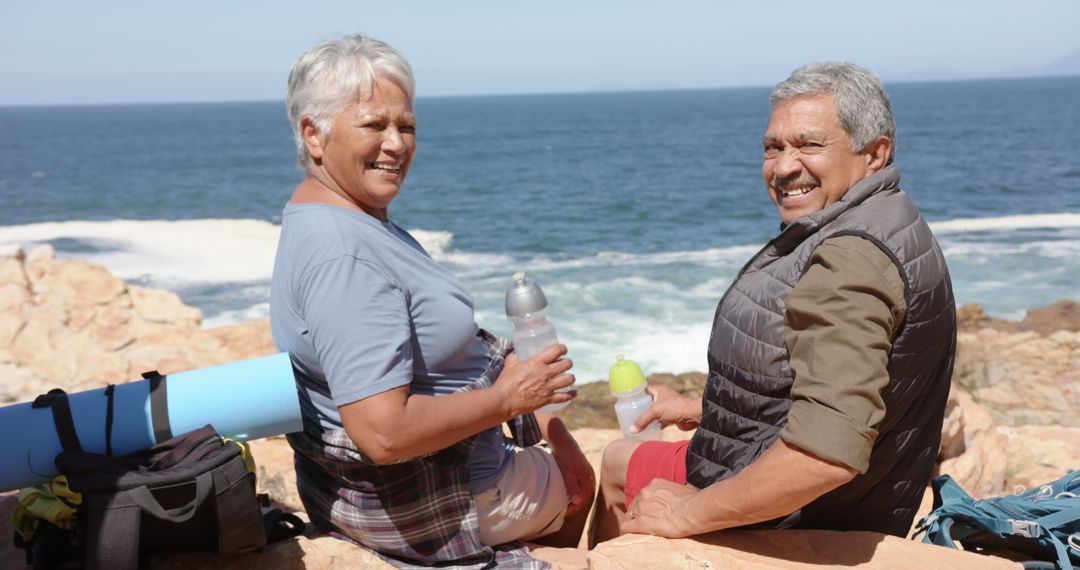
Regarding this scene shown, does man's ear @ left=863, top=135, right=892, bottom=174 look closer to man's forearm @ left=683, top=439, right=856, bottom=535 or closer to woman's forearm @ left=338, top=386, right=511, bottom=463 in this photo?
man's forearm @ left=683, top=439, right=856, bottom=535

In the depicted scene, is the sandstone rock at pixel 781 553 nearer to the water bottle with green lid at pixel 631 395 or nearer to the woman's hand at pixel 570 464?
the woman's hand at pixel 570 464

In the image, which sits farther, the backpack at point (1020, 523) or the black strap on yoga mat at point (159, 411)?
the backpack at point (1020, 523)

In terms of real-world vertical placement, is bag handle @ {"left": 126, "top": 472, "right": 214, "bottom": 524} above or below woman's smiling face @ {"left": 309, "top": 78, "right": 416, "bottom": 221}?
below

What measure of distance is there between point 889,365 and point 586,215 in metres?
30.6

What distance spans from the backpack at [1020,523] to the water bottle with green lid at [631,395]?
104 centimetres

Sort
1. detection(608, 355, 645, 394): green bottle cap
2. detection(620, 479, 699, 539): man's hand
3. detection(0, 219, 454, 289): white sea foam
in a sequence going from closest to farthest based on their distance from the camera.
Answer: detection(620, 479, 699, 539): man's hand, detection(608, 355, 645, 394): green bottle cap, detection(0, 219, 454, 289): white sea foam

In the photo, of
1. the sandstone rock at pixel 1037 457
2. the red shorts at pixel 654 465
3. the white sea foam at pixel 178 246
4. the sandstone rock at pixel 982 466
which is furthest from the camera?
the white sea foam at pixel 178 246

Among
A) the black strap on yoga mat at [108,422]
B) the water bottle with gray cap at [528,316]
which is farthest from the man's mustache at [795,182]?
the black strap on yoga mat at [108,422]

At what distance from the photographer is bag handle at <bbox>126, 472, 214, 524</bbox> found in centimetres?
229

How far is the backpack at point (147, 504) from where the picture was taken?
7.39 feet

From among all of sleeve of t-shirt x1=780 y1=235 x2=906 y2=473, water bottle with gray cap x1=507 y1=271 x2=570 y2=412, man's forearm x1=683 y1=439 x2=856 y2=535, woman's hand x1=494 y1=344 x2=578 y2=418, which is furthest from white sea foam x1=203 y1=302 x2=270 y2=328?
sleeve of t-shirt x1=780 y1=235 x2=906 y2=473

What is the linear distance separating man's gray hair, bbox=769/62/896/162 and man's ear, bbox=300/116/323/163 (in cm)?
133

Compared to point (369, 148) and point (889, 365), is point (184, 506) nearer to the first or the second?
point (369, 148)

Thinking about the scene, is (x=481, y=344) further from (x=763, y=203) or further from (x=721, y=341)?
(x=763, y=203)
